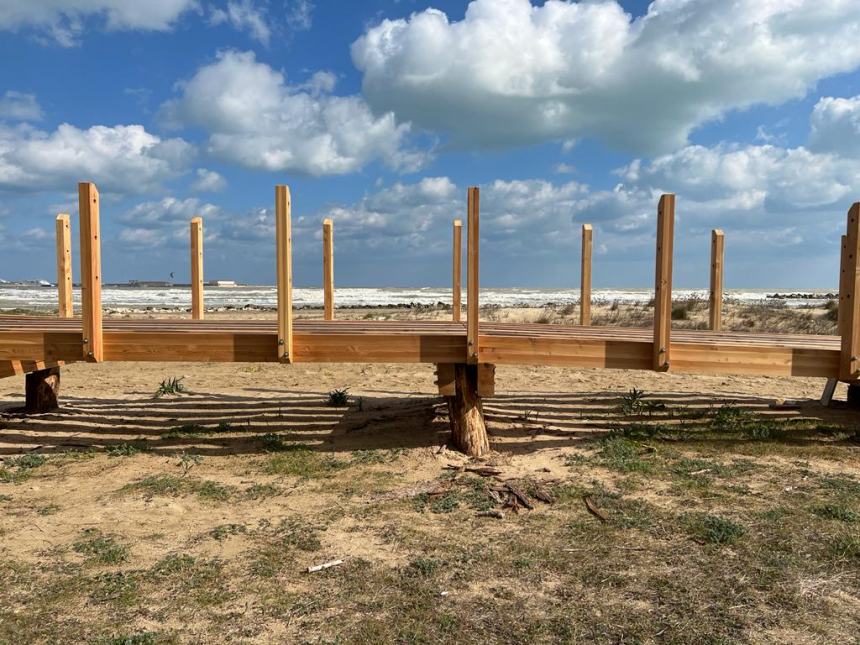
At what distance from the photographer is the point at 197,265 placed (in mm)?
9422

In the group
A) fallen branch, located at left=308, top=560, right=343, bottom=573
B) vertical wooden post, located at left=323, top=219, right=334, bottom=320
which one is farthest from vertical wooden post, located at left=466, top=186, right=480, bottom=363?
vertical wooden post, located at left=323, top=219, right=334, bottom=320

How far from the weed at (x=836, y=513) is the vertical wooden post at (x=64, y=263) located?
9265 mm

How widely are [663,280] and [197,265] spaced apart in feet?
22.7

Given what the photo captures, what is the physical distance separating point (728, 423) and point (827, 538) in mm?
3296

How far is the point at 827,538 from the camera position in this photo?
13.5ft

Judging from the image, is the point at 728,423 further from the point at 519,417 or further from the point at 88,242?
the point at 88,242

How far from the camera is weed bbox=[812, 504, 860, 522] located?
4.43 metres

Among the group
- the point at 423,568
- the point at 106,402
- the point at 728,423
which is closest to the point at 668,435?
the point at 728,423

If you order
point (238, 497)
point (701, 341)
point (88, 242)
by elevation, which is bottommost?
point (238, 497)

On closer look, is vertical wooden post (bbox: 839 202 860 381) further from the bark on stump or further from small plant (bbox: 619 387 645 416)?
the bark on stump

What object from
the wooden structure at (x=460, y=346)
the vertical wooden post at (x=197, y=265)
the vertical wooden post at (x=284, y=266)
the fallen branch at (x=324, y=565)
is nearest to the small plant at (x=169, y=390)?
the vertical wooden post at (x=197, y=265)

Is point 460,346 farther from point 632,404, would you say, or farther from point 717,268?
point 717,268

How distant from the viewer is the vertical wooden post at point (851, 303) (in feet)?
18.1

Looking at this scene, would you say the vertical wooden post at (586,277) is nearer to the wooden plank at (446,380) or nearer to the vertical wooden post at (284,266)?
the wooden plank at (446,380)
